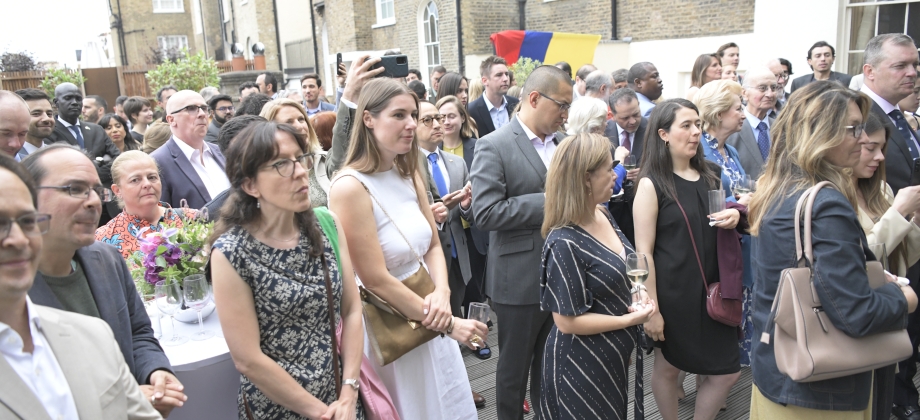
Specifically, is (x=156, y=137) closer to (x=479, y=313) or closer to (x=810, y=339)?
(x=479, y=313)

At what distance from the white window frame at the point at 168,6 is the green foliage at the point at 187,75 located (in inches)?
1080

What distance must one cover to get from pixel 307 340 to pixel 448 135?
3.52 metres

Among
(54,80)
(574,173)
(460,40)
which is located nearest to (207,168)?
(574,173)

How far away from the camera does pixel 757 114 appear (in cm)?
529

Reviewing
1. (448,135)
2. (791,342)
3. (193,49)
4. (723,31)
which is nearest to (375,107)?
(791,342)

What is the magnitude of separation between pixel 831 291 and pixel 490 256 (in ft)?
5.90

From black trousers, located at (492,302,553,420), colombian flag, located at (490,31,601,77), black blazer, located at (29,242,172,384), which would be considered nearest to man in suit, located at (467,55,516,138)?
black trousers, located at (492,302,553,420)

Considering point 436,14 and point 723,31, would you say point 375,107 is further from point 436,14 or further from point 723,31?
point 436,14

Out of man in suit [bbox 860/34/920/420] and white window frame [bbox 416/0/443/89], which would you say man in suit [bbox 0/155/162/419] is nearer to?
man in suit [bbox 860/34/920/420]

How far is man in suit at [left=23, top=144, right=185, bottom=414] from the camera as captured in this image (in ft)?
6.35

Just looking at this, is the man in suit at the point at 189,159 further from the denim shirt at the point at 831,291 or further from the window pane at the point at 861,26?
the window pane at the point at 861,26

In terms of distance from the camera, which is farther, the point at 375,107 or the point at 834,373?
the point at 375,107

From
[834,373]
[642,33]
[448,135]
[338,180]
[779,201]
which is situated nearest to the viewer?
[834,373]

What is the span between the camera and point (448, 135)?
558 centimetres
